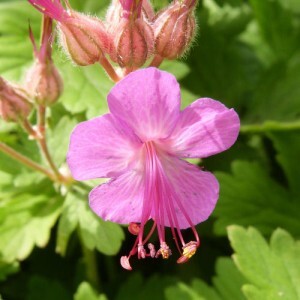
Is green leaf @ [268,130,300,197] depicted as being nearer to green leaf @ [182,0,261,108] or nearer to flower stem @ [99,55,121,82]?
green leaf @ [182,0,261,108]

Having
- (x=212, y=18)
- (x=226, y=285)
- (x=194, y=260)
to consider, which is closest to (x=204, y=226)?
(x=194, y=260)

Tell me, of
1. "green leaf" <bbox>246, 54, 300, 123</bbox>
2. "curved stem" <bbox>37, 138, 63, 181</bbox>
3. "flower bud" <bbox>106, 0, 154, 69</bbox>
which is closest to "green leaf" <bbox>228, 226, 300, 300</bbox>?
"curved stem" <bbox>37, 138, 63, 181</bbox>

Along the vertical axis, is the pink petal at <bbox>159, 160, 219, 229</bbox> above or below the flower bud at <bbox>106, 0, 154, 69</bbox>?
below

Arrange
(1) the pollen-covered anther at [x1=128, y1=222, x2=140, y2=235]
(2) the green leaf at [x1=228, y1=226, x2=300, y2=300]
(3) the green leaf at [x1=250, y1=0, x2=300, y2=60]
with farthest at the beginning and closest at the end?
(3) the green leaf at [x1=250, y1=0, x2=300, y2=60] < (2) the green leaf at [x1=228, y1=226, x2=300, y2=300] < (1) the pollen-covered anther at [x1=128, y1=222, x2=140, y2=235]

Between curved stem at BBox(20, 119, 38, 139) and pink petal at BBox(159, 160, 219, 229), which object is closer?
pink petal at BBox(159, 160, 219, 229)

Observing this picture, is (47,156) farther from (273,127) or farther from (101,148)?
(273,127)

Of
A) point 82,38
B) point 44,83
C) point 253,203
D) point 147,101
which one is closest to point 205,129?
point 147,101

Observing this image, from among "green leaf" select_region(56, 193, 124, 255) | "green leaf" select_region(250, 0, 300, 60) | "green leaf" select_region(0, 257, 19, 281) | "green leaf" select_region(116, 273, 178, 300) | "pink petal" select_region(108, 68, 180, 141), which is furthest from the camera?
"green leaf" select_region(250, 0, 300, 60)

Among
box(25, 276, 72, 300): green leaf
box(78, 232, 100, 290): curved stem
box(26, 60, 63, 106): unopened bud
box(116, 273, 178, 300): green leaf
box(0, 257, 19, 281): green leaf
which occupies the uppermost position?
box(26, 60, 63, 106): unopened bud
